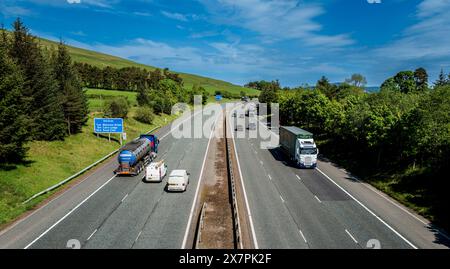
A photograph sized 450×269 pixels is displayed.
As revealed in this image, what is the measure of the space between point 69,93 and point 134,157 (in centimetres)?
2322

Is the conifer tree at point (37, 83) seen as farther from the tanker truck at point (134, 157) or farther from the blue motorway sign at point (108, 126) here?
the tanker truck at point (134, 157)

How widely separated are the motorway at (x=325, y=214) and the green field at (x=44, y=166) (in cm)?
2078

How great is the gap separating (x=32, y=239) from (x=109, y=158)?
82.7 ft

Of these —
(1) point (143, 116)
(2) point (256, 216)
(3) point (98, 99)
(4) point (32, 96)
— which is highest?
(3) point (98, 99)

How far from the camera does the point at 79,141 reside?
4997 centimetres

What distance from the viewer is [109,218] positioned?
24.6 m

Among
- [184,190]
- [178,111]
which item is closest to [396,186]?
[184,190]

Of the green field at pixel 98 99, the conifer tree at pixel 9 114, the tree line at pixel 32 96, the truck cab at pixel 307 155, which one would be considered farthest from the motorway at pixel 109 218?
the green field at pixel 98 99

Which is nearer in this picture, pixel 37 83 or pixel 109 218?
pixel 109 218

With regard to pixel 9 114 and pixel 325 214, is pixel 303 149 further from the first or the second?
pixel 9 114

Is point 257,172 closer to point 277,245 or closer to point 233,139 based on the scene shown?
point 277,245

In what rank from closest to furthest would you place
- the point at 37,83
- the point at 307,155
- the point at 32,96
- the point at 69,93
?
the point at 307,155 → the point at 32,96 → the point at 37,83 → the point at 69,93

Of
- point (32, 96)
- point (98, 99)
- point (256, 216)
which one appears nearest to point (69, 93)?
point (32, 96)

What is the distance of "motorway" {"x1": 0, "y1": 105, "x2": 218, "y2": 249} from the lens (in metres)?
20.9
